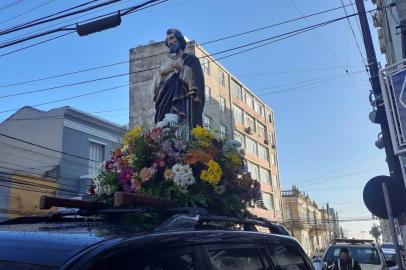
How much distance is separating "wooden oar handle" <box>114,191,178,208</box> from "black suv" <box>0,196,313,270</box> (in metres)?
0.06

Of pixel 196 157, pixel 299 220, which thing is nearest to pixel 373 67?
pixel 196 157

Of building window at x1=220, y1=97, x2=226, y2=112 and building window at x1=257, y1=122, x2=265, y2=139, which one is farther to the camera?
building window at x1=257, y1=122, x2=265, y2=139

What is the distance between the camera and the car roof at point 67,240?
1601 mm

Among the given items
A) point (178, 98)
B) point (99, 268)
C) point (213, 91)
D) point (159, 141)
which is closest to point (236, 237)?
point (99, 268)

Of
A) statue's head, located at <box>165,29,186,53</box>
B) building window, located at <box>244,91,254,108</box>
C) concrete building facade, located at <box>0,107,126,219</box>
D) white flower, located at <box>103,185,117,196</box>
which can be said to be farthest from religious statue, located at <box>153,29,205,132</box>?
building window, located at <box>244,91,254,108</box>

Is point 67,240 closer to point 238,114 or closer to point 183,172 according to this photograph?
point 183,172

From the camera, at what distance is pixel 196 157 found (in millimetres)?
3777

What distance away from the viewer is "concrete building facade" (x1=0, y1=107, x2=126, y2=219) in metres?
23.5

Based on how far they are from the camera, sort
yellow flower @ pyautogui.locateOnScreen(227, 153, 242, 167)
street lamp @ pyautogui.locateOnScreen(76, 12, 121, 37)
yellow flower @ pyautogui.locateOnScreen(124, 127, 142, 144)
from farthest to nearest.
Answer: street lamp @ pyautogui.locateOnScreen(76, 12, 121, 37) → yellow flower @ pyautogui.locateOnScreen(124, 127, 142, 144) → yellow flower @ pyautogui.locateOnScreen(227, 153, 242, 167)

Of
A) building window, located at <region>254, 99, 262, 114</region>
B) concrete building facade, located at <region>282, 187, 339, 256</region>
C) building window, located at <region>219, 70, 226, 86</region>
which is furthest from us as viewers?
concrete building facade, located at <region>282, 187, 339, 256</region>

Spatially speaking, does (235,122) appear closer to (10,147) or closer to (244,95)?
(244,95)

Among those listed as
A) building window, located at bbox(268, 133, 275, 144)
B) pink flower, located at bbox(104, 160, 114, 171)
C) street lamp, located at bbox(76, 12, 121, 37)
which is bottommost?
pink flower, located at bbox(104, 160, 114, 171)

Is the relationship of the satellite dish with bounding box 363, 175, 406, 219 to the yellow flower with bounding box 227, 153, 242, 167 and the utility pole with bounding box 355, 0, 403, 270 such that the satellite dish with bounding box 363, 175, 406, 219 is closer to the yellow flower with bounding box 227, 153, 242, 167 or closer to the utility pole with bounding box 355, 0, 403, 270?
the utility pole with bounding box 355, 0, 403, 270

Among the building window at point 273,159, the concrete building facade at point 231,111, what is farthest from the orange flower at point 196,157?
the building window at point 273,159
